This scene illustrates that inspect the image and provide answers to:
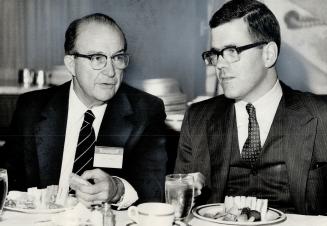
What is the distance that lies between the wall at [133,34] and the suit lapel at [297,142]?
18.1 inches

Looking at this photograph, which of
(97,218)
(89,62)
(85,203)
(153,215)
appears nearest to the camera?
(153,215)

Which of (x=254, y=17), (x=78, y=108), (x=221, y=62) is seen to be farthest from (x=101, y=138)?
(x=254, y=17)

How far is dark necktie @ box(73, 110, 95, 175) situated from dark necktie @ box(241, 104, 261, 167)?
2.55 feet

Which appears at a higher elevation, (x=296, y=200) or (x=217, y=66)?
(x=217, y=66)

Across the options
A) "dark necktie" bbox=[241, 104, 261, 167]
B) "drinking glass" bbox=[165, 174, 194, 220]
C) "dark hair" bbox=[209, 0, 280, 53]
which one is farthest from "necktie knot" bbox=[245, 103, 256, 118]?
"drinking glass" bbox=[165, 174, 194, 220]

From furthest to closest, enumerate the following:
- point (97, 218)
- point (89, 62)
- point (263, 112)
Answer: point (89, 62), point (263, 112), point (97, 218)

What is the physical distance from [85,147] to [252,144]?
85cm

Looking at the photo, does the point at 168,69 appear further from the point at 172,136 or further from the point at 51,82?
the point at 51,82

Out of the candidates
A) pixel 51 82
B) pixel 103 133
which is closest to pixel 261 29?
pixel 103 133

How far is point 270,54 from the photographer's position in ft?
7.26

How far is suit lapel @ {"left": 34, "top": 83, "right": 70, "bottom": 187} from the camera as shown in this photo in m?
2.39

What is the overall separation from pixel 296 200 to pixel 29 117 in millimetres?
1389

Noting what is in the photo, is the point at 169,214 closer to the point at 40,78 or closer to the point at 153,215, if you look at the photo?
the point at 153,215

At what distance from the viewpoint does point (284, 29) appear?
230 cm
